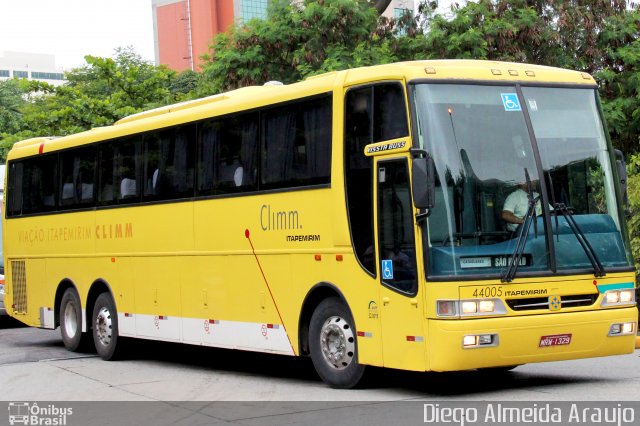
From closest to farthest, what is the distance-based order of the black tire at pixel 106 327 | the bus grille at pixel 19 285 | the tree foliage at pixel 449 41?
1. the black tire at pixel 106 327
2. the bus grille at pixel 19 285
3. the tree foliage at pixel 449 41

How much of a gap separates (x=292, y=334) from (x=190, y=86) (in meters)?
59.3

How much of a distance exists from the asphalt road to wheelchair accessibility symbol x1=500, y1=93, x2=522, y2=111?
2907 mm

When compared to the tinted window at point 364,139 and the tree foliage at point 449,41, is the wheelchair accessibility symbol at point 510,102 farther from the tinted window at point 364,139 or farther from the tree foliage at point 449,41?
the tree foliage at point 449,41

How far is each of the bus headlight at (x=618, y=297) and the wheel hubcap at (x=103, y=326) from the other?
873 cm

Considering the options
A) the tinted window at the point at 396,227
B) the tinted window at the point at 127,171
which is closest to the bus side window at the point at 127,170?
the tinted window at the point at 127,171

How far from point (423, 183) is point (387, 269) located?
118 cm

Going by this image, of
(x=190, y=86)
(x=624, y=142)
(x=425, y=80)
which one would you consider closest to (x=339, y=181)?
(x=425, y=80)

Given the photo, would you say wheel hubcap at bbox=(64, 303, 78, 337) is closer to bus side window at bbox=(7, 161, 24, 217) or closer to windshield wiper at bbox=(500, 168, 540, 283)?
bus side window at bbox=(7, 161, 24, 217)

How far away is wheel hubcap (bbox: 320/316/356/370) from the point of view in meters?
12.2

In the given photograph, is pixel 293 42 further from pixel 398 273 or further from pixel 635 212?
pixel 398 273

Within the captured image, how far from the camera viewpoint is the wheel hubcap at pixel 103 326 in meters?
17.7

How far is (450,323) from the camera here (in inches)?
427

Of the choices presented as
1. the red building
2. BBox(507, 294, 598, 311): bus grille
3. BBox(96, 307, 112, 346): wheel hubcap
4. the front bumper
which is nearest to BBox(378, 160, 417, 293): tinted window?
the front bumper

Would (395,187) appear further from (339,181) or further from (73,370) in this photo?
(73,370)
